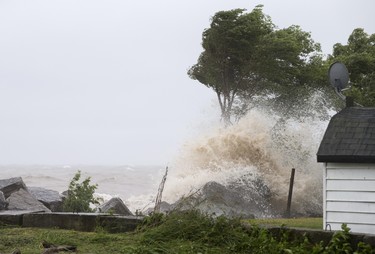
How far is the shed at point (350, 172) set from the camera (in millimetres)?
11648

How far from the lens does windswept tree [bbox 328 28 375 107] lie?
36.6 meters

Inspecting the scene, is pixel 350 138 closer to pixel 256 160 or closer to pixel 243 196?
pixel 243 196

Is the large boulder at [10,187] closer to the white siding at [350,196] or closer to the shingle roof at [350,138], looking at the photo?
the white siding at [350,196]

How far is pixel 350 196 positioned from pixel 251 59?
29.4m

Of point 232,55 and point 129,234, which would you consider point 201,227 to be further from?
point 232,55

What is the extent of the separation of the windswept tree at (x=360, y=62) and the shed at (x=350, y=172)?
23.0 metres

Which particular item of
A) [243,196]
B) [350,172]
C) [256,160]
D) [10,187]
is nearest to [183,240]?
[350,172]

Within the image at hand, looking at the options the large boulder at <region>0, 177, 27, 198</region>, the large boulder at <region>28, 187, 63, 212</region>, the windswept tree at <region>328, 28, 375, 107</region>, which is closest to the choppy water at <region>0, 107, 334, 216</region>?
the windswept tree at <region>328, 28, 375, 107</region>

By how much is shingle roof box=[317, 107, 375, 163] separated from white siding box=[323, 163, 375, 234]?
0.21 meters

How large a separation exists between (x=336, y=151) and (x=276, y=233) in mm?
3067

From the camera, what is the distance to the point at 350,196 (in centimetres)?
1195

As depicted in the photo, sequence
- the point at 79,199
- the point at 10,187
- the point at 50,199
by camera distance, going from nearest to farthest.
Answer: the point at 79,199 → the point at 10,187 → the point at 50,199

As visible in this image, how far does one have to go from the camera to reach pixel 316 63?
43156mm

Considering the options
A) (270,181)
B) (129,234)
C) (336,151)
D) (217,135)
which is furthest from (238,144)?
(129,234)
